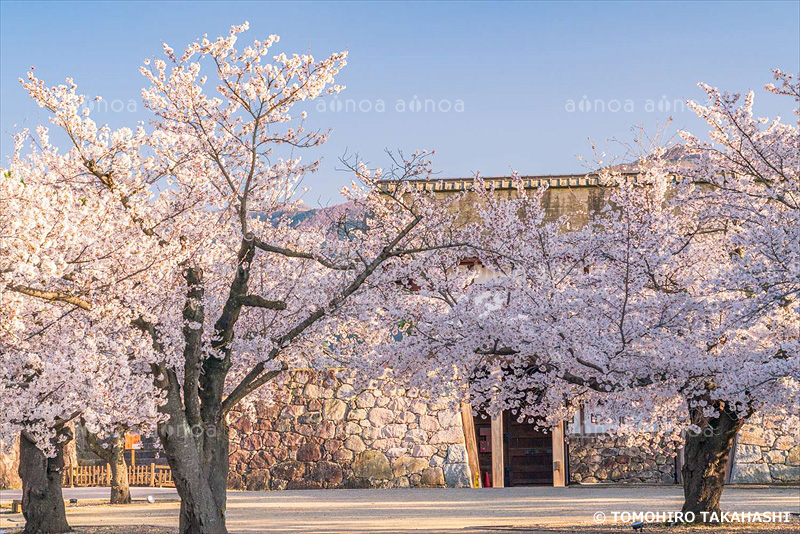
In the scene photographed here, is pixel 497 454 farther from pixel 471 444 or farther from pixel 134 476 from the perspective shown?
pixel 134 476

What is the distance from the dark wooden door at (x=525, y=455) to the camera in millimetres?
26219

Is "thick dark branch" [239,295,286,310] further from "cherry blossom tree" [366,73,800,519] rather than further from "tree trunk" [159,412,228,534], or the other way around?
"cherry blossom tree" [366,73,800,519]

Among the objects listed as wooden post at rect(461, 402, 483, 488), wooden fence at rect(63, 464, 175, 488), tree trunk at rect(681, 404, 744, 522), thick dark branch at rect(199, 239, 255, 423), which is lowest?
wooden fence at rect(63, 464, 175, 488)

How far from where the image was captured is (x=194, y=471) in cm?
1049

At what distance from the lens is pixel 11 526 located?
1551cm

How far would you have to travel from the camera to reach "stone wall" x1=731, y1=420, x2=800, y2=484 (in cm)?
2386

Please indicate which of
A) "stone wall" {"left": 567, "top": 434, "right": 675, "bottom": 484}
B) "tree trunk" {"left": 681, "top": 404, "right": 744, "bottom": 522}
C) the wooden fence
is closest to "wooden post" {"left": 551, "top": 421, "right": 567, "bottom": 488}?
"stone wall" {"left": 567, "top": 434, "right": 675, "bottom": 484}

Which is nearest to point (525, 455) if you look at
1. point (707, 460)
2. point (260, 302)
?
point (707, 460)

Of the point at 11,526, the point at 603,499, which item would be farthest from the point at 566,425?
the point at 11,526

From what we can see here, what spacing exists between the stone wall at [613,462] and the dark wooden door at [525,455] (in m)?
1.34

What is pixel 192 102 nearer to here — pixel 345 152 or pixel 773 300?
pixel 345 152

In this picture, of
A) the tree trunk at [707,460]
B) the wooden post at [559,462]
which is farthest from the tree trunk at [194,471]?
the wooden post at [559,462]

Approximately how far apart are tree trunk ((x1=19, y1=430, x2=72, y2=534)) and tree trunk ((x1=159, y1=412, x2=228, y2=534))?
3.80m

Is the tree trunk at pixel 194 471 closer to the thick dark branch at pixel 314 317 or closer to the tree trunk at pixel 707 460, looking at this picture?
the thick dark branch at pixel 314 317
